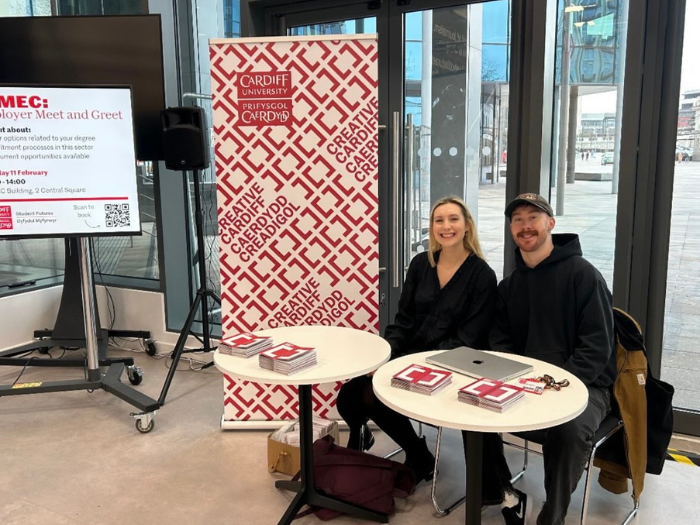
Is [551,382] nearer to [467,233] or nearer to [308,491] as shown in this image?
[467,233]

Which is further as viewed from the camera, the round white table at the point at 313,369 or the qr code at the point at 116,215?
the qr code at the point at 116,215

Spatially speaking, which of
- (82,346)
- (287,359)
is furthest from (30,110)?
(287,359)

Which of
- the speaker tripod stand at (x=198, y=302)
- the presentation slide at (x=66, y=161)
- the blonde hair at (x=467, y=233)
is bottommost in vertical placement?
the speaker tripod stand at (x=198, y=302)

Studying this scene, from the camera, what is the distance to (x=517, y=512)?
2.33m

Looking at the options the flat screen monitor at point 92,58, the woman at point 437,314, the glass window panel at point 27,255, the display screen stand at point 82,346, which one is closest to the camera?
the woman at point 437,314

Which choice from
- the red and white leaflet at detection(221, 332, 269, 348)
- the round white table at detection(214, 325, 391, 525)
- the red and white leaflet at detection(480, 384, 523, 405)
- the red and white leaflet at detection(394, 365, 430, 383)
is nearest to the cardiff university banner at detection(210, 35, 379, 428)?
the round white table at detection(214, 325, 391, 525)

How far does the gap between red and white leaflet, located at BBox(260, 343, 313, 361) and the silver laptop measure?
0.45 m

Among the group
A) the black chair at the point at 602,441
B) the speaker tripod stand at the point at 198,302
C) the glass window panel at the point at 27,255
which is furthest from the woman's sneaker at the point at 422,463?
the glass window panel at the point at 27,255

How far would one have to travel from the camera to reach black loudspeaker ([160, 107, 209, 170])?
3.69m

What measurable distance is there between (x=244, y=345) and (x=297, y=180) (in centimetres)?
105

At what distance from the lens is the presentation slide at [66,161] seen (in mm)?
3100

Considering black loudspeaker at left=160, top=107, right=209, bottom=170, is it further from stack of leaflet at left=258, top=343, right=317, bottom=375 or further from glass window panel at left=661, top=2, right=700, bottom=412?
glass window panel at left=661, top=2, right=700, bottom=412

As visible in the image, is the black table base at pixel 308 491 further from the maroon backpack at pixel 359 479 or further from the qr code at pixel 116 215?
the qr code at pixel 116 215

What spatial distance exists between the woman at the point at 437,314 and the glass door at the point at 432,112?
2.16ft
